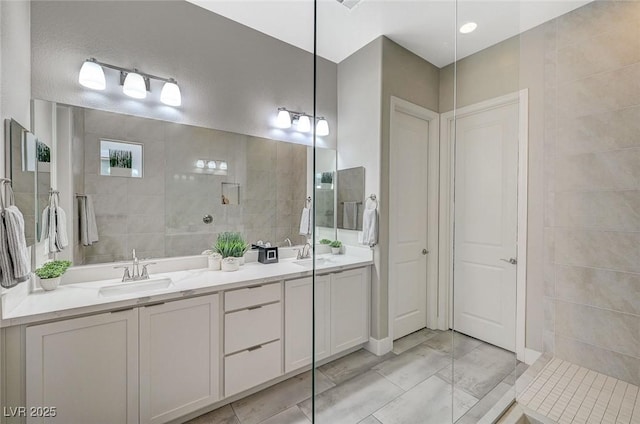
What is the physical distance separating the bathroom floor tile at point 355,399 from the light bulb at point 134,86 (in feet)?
7.25

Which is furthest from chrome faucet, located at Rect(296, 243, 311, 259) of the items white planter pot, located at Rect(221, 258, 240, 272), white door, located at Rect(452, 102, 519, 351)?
white door, located at Rect(452, 102, 519, 351)

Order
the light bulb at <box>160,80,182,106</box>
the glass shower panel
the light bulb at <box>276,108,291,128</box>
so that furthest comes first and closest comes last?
the light bulb at <box>276,108,291,128</box> → the light bulb at <box>160,80,182,106</box> → the glass shower panel

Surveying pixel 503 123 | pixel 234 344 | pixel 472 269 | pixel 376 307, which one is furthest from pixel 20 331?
pixel 503 123

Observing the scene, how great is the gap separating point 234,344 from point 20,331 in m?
1.02

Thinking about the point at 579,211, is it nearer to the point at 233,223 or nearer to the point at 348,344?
the point at 348,344

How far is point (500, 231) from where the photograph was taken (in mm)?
1675

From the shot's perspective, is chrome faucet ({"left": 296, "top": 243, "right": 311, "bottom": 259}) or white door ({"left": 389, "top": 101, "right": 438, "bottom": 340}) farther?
chrome faucet ({"left": 296, "top": 243, "right": 311, "bottom": 259})

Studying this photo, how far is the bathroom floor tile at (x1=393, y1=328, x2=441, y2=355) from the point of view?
148 centimetres

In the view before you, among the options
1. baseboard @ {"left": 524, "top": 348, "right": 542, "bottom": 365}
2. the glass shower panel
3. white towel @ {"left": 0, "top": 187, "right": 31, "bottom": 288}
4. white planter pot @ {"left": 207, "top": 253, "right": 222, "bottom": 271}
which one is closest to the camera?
white towel @ {"left": 0, "top": 187, "right": 31, "bottom": 288}

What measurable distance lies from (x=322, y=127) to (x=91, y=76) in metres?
1.53

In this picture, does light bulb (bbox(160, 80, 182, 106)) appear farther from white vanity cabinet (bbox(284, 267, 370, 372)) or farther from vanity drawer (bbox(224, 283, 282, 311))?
white vanity cabinet (bbox(284, 267, 370, 372))

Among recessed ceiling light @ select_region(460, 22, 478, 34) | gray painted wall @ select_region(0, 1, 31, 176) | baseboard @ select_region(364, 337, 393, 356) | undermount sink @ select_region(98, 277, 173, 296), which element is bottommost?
baseboard @ select_region(364, 337, 393, 356)

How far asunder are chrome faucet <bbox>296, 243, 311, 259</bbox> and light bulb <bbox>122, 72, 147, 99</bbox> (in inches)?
66.8

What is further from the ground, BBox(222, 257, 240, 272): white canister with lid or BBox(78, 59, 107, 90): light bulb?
BBox(78, 59, 107, 90): light bulb
